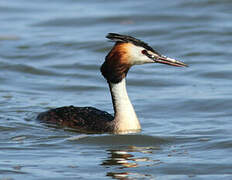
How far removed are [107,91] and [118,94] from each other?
10.6 ft

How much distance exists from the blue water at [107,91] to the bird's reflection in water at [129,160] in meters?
0.01

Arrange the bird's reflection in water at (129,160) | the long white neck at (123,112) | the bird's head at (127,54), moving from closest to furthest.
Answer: the bird's reflection in water at (129,160) < the bird's head at (127,54) < the long white neck at (123,112)

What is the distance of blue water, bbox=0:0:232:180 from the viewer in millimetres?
8594

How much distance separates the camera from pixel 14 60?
15.9 m

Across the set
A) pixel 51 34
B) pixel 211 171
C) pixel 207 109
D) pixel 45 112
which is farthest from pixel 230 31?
pixel 211 171

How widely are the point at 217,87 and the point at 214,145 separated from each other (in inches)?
157

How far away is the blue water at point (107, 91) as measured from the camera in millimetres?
8594

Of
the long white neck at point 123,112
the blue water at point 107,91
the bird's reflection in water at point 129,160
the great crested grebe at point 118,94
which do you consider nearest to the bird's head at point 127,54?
the great crested grebe at point 118,94

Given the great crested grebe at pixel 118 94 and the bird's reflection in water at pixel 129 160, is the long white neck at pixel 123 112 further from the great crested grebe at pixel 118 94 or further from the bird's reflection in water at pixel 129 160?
the bird's reflection in water at pixel 129 160

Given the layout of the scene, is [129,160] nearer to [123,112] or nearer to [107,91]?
[123,112]

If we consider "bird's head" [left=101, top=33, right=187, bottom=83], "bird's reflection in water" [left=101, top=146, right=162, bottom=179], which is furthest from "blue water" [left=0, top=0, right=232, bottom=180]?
"bird's head" [left=101, top=33, right=187, bottom=83]

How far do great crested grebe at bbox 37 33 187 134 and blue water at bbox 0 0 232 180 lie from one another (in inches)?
8.8

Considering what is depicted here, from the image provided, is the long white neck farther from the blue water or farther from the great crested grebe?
the blue water

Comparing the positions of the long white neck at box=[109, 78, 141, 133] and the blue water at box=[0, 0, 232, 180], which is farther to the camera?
the long white neck at box=[109, 78, 141, 133]
